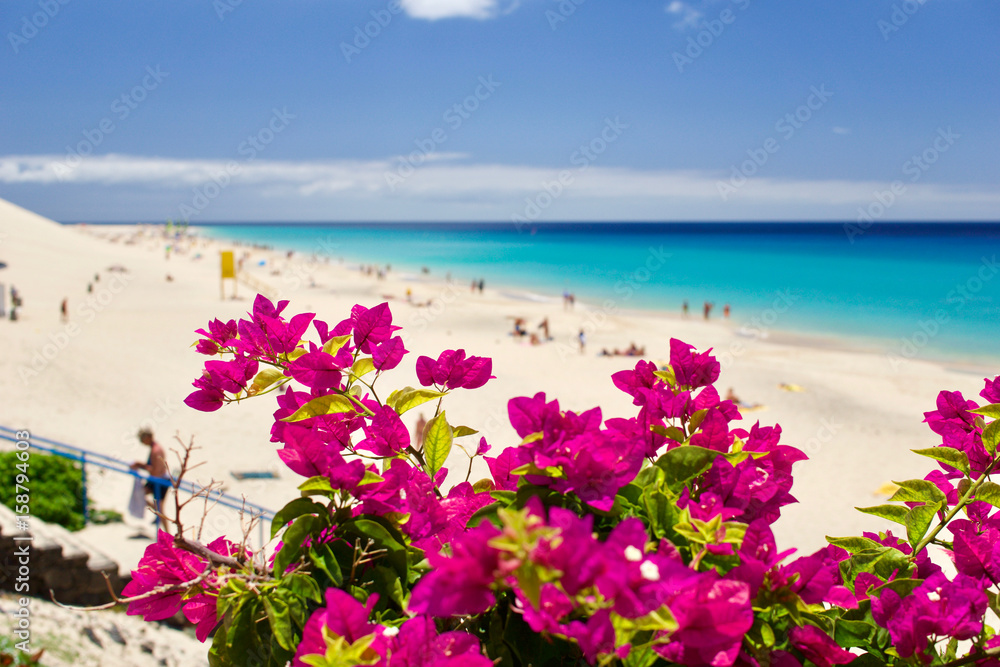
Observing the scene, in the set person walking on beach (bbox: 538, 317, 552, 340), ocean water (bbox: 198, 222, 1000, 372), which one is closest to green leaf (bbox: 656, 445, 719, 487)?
person walking on beach (bbox: 538, 317, 552, 340)

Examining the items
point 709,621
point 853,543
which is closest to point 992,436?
point 853,543

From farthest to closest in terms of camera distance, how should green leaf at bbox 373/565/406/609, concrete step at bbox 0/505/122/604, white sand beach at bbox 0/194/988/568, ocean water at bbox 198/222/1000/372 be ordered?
1. ocean water at bbox 198/222/1000/372
2. white sand beach at bbox 0/194/988/568
3. concrete step at bbox 0/505/122/604
4. green leaf at bbox 373/565/406/609

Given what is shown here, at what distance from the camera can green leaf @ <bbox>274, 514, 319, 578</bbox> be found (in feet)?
3.54

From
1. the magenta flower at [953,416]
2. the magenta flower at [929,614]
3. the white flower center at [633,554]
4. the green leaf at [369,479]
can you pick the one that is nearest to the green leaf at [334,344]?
the green leaf at [369,479]

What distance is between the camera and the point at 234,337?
1470 mm

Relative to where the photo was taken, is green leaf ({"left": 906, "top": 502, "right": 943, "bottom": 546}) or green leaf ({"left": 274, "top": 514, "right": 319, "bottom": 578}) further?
green leaf ({"left": 906, "top": 502, "right": 943, "bottom": 546})

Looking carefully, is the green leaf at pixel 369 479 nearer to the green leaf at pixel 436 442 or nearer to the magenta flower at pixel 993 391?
the green leaf at pixel 436 442

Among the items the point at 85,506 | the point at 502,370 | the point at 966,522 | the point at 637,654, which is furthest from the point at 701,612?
the point at 502,370

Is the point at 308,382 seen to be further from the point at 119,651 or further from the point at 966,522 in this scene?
the point at 119,651

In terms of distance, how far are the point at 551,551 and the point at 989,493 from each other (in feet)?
3.87

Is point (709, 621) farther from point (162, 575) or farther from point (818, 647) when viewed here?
point (162, 575)

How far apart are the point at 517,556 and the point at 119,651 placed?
5.55 m

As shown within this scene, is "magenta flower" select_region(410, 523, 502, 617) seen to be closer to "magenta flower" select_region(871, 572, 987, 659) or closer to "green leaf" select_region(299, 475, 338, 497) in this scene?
"green leaf" select_region(299, 475, 338, 497)

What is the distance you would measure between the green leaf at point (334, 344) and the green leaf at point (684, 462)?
27.3 inches
